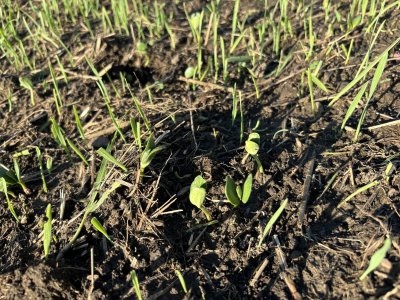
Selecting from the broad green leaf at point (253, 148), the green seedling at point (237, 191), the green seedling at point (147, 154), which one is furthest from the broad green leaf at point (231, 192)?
the green seedling at point (147, 154)

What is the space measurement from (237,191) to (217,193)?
0.12 meters

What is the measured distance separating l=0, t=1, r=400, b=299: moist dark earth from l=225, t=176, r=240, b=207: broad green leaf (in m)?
0.06

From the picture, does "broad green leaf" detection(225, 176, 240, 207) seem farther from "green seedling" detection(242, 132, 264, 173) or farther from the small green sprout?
the small green sprout

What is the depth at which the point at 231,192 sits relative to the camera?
131 cm

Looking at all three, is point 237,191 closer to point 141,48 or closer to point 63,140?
point 63,140

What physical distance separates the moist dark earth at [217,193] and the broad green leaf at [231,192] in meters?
0.06

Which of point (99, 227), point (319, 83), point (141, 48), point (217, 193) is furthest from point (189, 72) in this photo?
point (99, 227)

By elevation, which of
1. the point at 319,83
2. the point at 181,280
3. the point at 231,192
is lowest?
the point at 181,280

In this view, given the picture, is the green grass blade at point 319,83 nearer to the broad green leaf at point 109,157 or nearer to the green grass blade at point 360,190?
the green grass blade at point 360,190

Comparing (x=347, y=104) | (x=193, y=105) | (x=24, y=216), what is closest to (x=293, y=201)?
(x=347, y=104)

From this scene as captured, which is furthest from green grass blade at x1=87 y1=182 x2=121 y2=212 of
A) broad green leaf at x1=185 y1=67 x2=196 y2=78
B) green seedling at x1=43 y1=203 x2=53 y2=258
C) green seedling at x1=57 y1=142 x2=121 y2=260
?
broad green leaf at x1=185 y1=67 x2=196 y2=78

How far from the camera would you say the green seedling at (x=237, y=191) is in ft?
4.24

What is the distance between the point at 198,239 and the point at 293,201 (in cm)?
35

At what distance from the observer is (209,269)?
1285 mm
